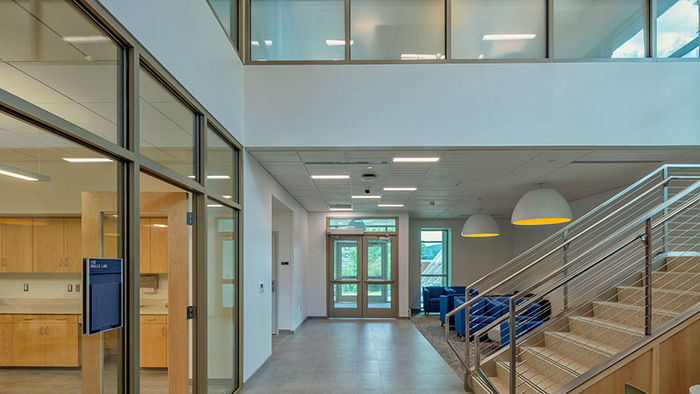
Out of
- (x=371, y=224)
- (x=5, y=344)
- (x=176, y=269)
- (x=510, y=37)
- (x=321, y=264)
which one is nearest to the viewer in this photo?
(x=5, y=344)

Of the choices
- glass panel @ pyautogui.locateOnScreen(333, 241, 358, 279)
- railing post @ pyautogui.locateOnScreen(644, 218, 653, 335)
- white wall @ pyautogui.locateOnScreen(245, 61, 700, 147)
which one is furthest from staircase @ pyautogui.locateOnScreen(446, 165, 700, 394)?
glass panel @ pyautogui.locateOnScreen(333, 241, 358, 279)

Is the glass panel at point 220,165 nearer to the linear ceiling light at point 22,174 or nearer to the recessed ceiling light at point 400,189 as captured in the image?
the linear ceiling light at point 22,174

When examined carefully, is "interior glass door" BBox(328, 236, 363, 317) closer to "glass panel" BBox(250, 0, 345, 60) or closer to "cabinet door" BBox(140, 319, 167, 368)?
"cabinet door" BBox(140, 319, 167, 368)

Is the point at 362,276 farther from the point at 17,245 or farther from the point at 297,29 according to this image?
the point at 17,245

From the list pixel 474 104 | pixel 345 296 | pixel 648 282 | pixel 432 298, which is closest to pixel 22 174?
pixel 648 282

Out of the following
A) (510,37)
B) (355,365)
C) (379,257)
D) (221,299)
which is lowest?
(355,365)

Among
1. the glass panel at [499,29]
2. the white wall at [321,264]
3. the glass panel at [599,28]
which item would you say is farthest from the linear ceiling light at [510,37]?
the white wall at [321,264]

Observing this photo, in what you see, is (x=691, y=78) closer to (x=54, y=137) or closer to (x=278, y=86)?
(x=278, y=86)

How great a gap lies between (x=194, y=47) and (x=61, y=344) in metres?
2.53

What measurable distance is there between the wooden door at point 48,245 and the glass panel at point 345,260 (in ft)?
34.6

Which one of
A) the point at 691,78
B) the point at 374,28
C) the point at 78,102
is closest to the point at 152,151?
the point at 78,102

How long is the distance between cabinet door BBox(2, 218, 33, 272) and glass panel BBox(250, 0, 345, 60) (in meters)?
4.04

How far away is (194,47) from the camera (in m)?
3.74

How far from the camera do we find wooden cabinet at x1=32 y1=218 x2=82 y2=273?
1.90 m
